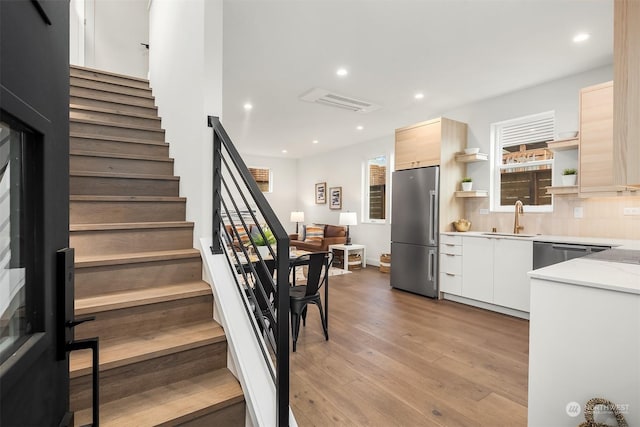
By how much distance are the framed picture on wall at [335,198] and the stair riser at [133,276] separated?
6.23 meters

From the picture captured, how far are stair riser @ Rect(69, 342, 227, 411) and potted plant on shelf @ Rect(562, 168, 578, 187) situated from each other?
3816 mm

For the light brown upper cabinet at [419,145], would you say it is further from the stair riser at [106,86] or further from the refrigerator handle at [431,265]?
the stair riser at [106,86]

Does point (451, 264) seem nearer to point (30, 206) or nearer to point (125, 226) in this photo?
point (125, 226)

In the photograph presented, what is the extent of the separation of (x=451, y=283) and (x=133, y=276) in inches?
148

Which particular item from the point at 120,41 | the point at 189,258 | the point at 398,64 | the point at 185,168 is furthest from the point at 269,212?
the point at 120,41

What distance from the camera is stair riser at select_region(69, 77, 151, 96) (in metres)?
3.33

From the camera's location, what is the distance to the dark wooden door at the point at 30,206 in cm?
59

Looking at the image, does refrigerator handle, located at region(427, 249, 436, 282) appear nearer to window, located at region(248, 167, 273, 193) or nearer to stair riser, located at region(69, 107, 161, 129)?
stair riser, located at region(69, 107, 161, 129)

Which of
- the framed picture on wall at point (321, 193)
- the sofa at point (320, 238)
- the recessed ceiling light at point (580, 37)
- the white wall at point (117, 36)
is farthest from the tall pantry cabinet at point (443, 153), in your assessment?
the white wall at point (117, 36)

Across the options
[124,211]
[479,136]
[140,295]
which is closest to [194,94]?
[124,211]

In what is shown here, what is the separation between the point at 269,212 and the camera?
1425 millimetres

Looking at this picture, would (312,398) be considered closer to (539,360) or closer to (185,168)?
(539,360)

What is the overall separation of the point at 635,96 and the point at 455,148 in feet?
10.3

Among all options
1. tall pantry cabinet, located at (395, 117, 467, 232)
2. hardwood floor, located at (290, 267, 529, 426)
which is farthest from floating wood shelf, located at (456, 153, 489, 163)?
hardwood floor, located at (290, 267, 529, 426)
